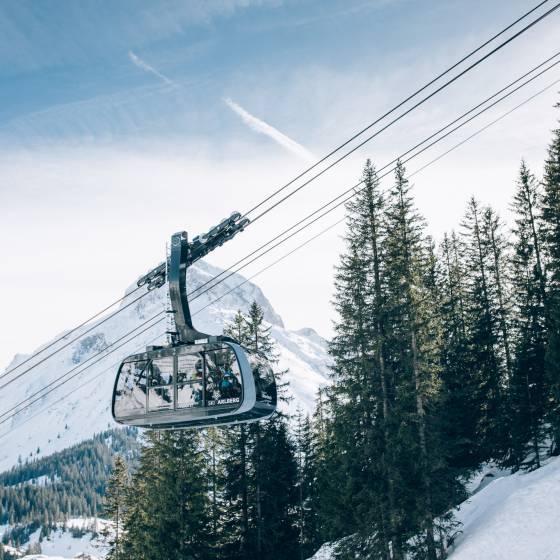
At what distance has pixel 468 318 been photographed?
141 ft

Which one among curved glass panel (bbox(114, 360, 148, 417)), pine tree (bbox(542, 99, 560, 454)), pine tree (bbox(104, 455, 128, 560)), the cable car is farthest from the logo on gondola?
pine tree (bbox(104, 455, 128, 560))

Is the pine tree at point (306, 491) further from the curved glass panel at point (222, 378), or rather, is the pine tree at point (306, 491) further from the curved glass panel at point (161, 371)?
the curved glass panel at point (222, 378)

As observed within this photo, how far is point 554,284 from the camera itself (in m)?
31.3

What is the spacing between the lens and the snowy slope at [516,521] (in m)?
22.1

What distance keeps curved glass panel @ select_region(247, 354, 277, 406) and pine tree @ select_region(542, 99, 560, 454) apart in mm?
14807

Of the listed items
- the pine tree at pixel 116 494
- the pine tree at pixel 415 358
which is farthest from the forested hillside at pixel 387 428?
the pine tree at pixel 116 494

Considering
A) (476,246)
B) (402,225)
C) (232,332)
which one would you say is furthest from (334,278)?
(476,246)

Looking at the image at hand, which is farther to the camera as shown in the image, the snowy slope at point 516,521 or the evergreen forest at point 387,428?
the evergreen forest at point 387,428

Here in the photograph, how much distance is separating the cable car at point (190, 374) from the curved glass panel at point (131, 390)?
0.03m

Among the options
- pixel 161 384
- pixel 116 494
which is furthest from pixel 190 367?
pixel 116 494

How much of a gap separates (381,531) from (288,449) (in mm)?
13422

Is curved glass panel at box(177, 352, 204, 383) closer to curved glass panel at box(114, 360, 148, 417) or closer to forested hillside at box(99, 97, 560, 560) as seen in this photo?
curved glass panel at box(114, 360, 148, 417)

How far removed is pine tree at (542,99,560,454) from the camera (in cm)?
2675

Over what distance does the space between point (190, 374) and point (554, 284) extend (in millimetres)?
22220
